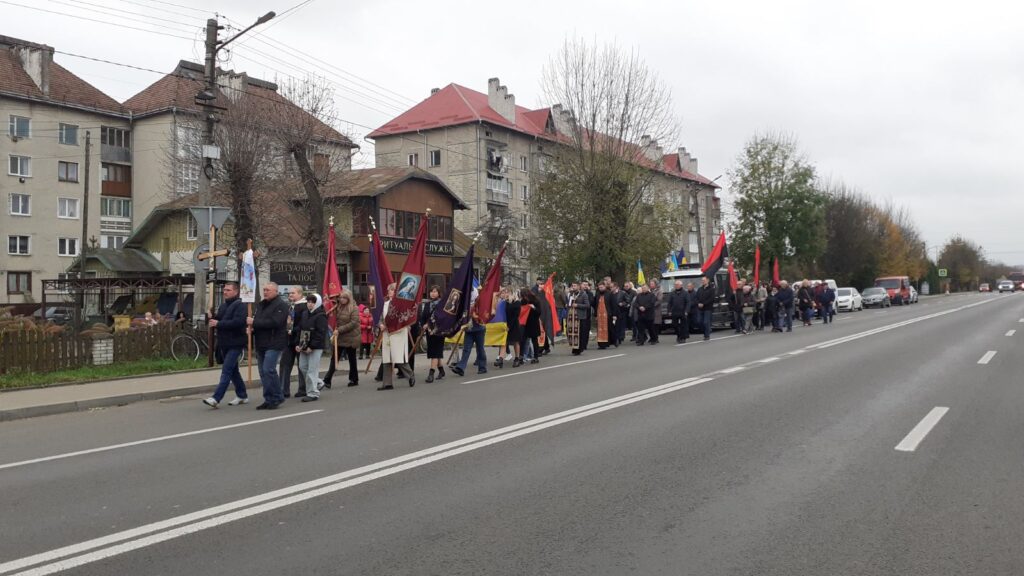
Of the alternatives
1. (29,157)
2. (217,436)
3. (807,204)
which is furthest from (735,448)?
(29,157)

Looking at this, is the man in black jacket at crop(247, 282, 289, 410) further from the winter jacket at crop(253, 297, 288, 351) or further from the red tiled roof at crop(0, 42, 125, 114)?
the red tiled roof at crop(0, 42, 125, 114)

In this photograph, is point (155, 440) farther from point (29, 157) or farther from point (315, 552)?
point (29, 157)

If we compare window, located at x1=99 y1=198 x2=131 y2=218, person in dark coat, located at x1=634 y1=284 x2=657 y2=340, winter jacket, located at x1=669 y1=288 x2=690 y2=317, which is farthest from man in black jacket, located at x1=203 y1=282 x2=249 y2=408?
window, located at x1=99 y1=198 x2=131 y2=218

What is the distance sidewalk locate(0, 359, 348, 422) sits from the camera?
12234 mm

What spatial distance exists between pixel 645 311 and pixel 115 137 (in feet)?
152

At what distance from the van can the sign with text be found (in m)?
33.5

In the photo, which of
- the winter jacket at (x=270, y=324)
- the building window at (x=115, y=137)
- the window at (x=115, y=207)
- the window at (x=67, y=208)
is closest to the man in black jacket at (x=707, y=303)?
the winter jacket at (x=270, y=324)

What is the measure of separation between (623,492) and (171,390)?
10222mm

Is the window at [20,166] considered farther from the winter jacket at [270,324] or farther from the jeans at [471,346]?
the winter jacket at [270,324]

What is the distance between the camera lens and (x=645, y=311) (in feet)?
78.0

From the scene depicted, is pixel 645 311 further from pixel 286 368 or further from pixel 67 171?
pixel 67 171

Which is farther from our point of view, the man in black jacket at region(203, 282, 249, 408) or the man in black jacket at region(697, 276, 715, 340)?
the man in black jacket at region(697, 276, 715, 340)

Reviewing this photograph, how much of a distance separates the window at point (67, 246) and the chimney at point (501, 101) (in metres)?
31.3

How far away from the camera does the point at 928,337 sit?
853 inches
